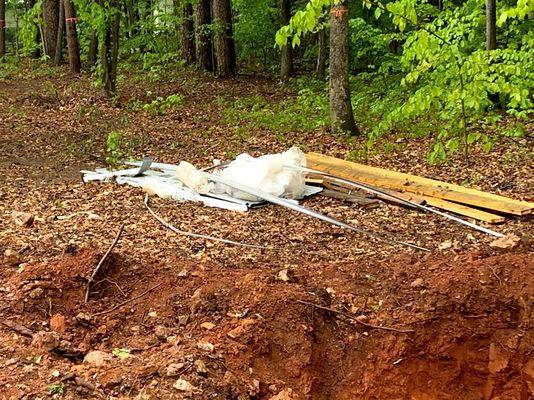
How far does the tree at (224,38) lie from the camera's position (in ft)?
50.2

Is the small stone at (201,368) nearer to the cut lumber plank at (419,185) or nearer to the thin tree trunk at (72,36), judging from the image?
the cut lumber plank at (419,185)

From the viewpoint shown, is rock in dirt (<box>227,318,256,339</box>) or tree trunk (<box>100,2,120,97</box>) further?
tree trunk (<box>100,2,120,97</box>)

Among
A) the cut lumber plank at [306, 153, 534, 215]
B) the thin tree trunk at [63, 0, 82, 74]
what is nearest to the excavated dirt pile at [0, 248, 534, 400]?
the cut lumber plank at [306, 153, 534, 215]

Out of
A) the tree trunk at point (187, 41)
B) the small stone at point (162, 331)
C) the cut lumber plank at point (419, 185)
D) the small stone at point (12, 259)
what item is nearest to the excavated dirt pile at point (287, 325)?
the small stone at point (162, 331)

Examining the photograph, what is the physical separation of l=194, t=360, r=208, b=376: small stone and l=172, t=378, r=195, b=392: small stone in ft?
0.50

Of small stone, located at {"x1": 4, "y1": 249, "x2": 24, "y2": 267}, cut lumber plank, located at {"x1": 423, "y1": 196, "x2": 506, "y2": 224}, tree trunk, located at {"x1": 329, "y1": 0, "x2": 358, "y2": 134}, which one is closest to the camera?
small stone, located at {"x1": 4, "y1": 249, "x2": 24, "y2": 267}

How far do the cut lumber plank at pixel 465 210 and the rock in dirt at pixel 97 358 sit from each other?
4118 mm

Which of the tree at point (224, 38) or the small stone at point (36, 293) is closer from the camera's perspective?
the small stone at point (36, 293)

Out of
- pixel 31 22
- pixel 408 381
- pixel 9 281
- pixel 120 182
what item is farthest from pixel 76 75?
pixel 408 381

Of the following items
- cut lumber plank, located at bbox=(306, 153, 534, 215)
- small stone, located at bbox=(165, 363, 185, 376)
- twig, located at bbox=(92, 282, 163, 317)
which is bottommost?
twig, located at bbox=(92, 282, 163, 317)

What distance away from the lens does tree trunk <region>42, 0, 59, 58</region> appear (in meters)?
19.9

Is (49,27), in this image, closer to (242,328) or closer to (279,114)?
(279,114)

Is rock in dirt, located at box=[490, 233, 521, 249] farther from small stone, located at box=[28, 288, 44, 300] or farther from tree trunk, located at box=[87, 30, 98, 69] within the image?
tree trunk, located at box=[87, 30, 98, 69]

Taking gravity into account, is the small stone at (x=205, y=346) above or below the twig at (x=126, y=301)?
below
